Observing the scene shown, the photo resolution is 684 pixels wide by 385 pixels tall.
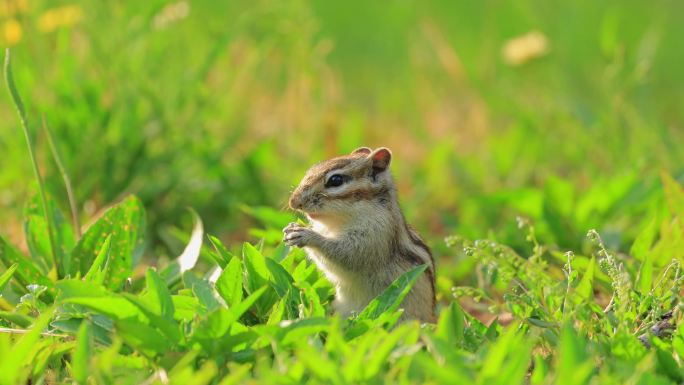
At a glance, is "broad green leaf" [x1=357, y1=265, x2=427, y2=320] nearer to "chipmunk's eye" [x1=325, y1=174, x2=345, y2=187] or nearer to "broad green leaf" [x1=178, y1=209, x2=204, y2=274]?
"chipmunk's eye" [x1=325, y1=174, x2=345, y2=187]

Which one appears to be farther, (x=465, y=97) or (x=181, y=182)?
(x=465, y=97)

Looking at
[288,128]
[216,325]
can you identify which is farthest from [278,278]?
[288,128]

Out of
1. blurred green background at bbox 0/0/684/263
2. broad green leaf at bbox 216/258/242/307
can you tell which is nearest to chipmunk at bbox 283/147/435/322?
broad green leaf at bbox 216/258/242/307

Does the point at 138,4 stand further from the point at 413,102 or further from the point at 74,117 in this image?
the point at 413,102

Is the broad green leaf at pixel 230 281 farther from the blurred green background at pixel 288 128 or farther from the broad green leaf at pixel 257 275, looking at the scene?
the blurred green background at pixel 288 128

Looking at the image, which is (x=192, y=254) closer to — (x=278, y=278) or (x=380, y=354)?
(x=278, y=278)

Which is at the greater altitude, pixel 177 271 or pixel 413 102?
pixel 177 271

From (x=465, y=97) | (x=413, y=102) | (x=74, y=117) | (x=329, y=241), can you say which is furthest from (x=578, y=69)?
(x=329, y=241)
